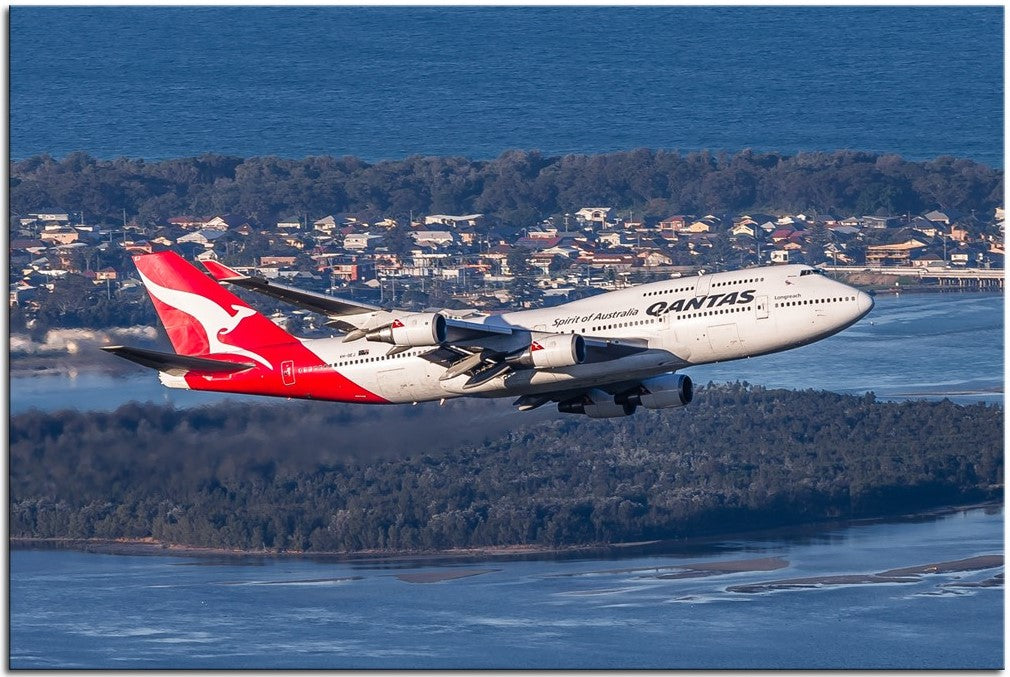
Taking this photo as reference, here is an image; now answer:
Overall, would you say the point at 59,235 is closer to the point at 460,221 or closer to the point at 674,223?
the point at 460,221

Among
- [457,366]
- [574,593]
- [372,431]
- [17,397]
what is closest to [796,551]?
[574,593]

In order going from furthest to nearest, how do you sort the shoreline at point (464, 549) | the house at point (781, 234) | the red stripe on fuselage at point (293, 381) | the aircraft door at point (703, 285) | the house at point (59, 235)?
the house at point (781, 234) < the house at point (59, 235) < the shoreline at point (464, 549) < the red stripe on fuselage at point (293, 381) < the aircraft door at point (703, 285)

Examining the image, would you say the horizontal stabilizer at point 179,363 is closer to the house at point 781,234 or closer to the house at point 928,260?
the house at point 928,260

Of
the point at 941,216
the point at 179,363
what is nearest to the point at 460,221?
the point at 941,216

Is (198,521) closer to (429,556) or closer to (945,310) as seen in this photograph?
(429,556)

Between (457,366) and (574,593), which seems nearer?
(457,366)

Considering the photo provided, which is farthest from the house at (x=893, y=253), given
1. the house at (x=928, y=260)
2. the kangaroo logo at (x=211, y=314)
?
the kangaroo logo at (x=211, y=314)

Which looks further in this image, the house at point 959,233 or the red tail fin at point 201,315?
the house at point 959,233
